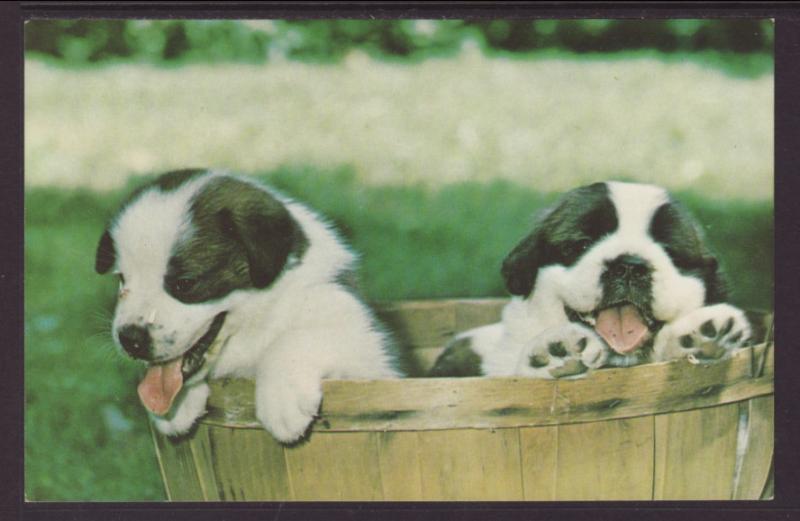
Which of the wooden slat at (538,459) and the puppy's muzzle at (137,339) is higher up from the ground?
the puppy's muzzle at (137,339)

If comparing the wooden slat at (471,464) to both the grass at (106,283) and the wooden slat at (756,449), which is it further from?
the grass at (106,283)

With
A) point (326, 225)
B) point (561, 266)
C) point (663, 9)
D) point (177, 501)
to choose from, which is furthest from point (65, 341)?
point (663, 9)

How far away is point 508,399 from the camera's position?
318 cm

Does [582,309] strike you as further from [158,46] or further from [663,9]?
[158,46]

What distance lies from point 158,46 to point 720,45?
96.6 inches

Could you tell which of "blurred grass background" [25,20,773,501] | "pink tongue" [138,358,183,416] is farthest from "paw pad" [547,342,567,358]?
"pink tongue" [138,358,183,416]

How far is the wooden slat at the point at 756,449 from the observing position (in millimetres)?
3492

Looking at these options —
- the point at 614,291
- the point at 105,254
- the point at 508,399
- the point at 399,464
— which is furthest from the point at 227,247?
the point at 614,291

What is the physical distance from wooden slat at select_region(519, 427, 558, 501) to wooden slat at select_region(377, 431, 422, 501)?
0.40 metres

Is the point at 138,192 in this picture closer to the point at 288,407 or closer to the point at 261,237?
the point at 261,237

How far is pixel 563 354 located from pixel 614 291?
0.38 meters

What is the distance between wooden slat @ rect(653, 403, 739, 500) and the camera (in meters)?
3.30

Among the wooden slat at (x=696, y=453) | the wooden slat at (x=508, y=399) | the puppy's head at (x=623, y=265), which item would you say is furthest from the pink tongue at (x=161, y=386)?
the wooden slat at (x=696, y=453)

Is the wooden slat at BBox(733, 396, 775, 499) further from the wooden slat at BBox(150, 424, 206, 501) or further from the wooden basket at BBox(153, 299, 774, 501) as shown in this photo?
the wooden slat at BBox(150, 424, 206, 501)
